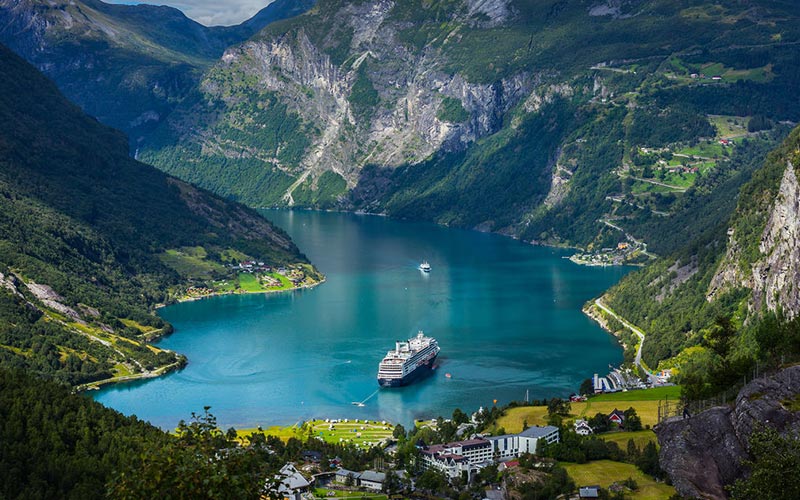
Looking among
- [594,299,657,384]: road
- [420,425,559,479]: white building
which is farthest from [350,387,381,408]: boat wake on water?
[594,299,657,384]: road

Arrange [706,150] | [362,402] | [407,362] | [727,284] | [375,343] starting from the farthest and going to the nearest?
[706,150], [375,343], [727,284], [407,362], [362,402]

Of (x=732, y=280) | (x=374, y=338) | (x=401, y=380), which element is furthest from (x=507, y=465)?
(x=374, y=338)

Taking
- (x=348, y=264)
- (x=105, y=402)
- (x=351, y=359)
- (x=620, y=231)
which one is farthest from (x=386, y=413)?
(x=620, y=231)

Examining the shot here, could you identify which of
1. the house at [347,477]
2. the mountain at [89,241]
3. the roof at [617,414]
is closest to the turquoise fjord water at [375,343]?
the mountain at [89,241]

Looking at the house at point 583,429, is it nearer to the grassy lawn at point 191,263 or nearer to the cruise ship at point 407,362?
the cruise ship at point 407,362

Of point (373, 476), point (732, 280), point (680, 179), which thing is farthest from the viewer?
point (680, 179)

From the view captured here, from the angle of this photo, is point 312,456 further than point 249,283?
No

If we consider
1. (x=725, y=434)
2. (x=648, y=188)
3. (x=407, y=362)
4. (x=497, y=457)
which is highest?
(x=648, y=188)

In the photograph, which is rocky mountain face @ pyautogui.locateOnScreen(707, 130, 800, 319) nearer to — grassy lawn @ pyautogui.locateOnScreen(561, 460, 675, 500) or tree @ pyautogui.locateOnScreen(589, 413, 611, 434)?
tree @ pyautogui.locateOnScreen(589, 413, 611, 434)

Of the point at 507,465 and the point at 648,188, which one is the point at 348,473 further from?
the point at 648,188
